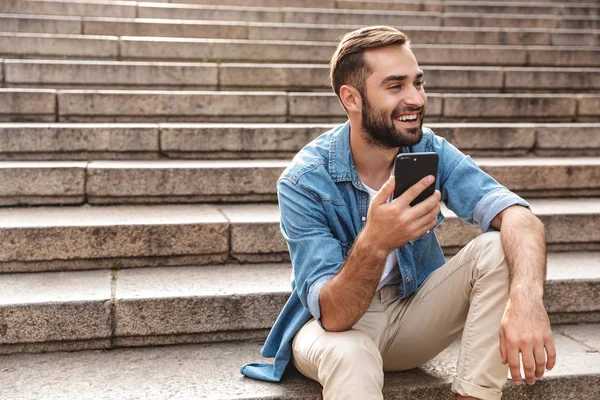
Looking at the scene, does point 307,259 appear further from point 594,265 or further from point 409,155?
point 594,265

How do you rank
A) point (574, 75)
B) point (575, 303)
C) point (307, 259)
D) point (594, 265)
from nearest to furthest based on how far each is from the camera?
point (307, 259)
point (575, 303)
point (594, 265)
point (574, 75)

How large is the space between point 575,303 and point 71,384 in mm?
2416

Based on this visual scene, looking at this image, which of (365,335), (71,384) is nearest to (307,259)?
(365,335)

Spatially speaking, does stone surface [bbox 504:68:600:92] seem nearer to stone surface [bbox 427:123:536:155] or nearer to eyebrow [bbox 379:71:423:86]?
stone surface [bbox 427:123:536:155]

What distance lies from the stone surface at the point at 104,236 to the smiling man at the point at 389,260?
996 millimetres

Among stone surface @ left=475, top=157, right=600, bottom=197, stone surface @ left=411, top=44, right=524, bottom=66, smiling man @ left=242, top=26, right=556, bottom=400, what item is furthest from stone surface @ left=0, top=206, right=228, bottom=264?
stone surface @ left=411, top=44, right=524, bottom=66

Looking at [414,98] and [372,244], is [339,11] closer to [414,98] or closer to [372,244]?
[414,98]

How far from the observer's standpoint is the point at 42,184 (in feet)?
13.4

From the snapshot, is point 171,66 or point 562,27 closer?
point 171,66

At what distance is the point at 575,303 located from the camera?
357cm

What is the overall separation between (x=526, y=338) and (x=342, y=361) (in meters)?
0.59

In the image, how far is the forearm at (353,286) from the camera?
90.4 inches

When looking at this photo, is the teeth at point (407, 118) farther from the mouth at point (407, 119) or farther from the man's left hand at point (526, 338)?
the man's left hand at point (526, 338)

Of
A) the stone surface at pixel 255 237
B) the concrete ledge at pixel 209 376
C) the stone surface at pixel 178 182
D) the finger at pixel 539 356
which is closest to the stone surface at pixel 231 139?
the stone surface at pixel 178 182
